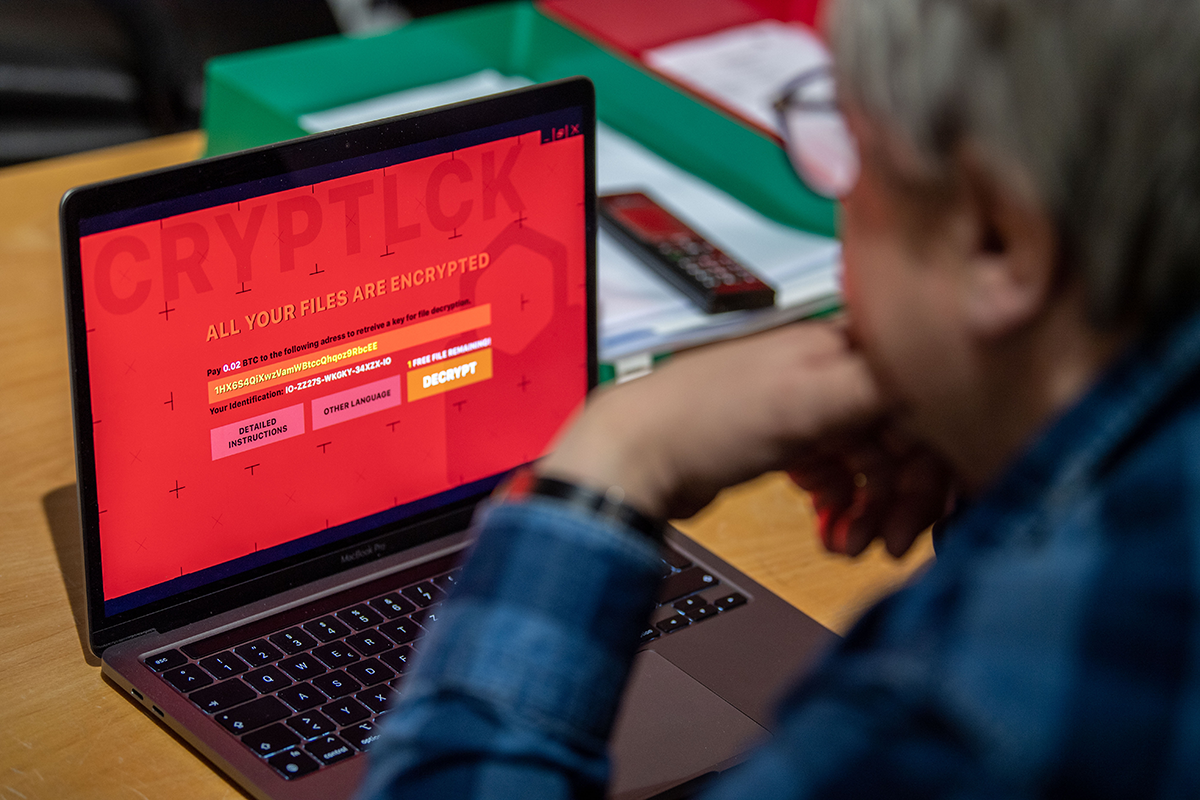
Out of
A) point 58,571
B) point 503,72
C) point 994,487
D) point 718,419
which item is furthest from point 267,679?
point 503,72

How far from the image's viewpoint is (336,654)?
2.64 feet

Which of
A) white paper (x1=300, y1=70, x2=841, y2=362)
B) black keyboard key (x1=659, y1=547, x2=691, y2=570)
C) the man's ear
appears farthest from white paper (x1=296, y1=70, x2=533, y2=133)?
the man's ear

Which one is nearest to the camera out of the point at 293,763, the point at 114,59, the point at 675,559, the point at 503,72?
the point at 293,763

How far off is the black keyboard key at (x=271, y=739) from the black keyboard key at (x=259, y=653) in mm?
56

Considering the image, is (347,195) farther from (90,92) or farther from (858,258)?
(90,92)

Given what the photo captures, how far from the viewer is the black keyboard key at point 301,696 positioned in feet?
2.51

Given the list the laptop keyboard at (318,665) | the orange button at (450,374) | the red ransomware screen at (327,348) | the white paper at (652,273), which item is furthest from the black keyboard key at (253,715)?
the white paper at (652,273)

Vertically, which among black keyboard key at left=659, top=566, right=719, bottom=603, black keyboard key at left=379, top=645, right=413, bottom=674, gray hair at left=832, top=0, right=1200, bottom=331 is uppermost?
gray hair at left=832, top=0, right=1200, bottom=331

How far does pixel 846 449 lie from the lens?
70cm

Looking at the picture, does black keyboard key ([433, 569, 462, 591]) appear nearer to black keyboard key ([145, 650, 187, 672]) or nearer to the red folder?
black keyboard key ([145, 650, 187, 672])

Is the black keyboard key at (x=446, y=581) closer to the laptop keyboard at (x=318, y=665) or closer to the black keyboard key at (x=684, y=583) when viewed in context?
the laptop keyboard at (x=318, y=665)

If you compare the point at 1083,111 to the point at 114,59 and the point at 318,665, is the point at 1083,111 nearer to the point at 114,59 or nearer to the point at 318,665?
the point at 318,665

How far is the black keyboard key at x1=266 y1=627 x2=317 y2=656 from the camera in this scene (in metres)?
0.81

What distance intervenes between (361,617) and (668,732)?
0.21m
